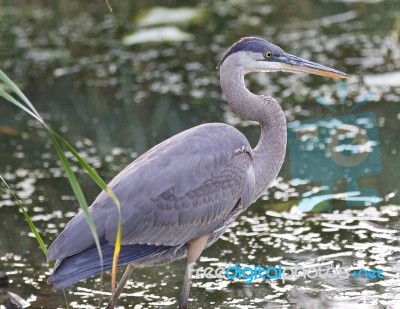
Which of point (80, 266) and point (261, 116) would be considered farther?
point (261, 116)

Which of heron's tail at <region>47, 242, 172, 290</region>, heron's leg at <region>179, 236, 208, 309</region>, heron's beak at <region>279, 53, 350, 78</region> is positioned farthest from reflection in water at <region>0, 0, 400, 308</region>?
heron's beak at <region>279, 53, 350, 78</region>

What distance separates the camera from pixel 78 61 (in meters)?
9.62

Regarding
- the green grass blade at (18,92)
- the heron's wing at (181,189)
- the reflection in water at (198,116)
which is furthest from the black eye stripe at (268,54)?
the green grass blade at (18,92)

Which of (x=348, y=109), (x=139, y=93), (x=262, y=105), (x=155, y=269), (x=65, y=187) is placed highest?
(x=139, y=93)

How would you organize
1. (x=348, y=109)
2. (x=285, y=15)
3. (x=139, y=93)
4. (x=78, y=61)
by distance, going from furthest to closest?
(x=285, y=15), (x=78, y=61), (x=139, y=93), (x=348, y=109)

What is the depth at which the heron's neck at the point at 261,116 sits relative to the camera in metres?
5.21

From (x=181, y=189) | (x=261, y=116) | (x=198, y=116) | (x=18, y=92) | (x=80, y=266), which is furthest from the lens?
(x=198, y=116)

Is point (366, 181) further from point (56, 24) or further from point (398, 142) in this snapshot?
point (56, 24)

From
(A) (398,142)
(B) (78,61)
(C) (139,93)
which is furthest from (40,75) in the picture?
(A) (398,142)

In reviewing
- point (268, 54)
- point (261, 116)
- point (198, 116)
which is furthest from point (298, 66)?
point (198, 116)

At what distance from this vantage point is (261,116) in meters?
5.24

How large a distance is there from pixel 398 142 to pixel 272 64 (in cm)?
230

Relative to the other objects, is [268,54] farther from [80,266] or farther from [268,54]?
[80,266]

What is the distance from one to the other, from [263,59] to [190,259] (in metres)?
1.18
